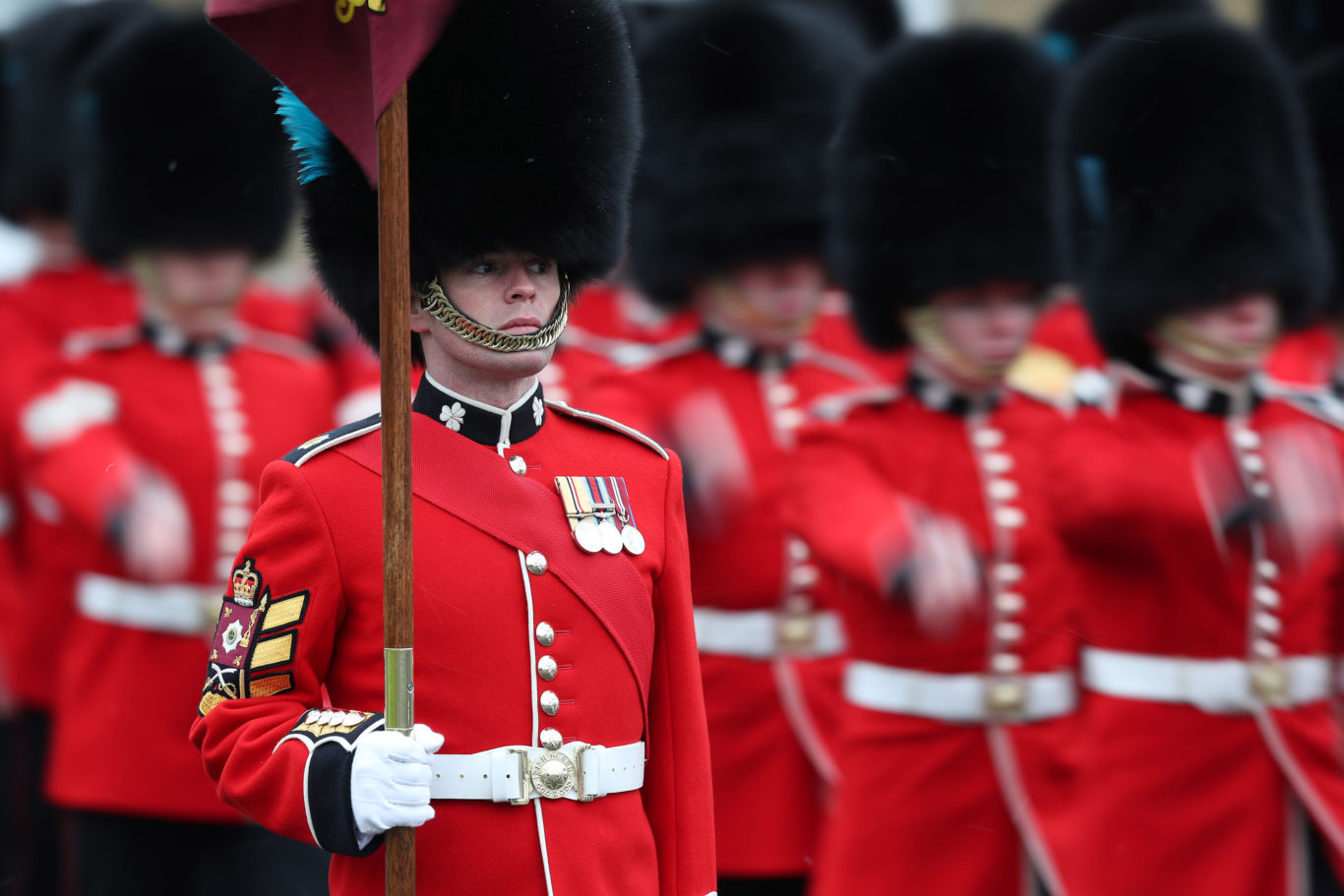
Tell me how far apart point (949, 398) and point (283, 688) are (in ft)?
7.74

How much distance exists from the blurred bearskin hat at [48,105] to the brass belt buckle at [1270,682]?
4067 mm

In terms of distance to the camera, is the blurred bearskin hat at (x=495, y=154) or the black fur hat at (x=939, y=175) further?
the black fur hat at (x=939, y=175)

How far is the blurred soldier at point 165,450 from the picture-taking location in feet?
16.8

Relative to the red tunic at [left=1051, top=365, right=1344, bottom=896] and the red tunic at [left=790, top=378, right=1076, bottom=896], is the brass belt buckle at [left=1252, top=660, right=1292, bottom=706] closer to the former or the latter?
the red tunic at [left=1051, top=365, right=1344, bottom=896]

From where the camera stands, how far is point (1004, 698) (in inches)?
181

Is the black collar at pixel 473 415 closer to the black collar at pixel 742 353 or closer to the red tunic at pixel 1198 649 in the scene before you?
the red tunic at pixel 1198 649

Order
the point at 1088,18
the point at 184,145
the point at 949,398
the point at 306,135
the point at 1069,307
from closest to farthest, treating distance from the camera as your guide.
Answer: the point at 306,135 → the point at 949,398 → the point at 184,145 → the point at 1069,307 → the point at 1088,18

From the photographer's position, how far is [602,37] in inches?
118

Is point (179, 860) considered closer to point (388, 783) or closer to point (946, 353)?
point (946, 353)

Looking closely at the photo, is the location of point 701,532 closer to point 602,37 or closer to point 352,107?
point 602,37

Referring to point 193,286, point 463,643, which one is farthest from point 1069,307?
point 463,643

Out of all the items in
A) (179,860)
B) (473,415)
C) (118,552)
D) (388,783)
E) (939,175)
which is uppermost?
(939,175)

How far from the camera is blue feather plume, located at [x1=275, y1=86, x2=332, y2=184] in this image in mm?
2862

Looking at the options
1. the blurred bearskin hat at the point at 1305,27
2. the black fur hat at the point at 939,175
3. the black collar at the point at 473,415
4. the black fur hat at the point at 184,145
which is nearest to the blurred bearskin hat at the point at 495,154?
the black collar at the point at 473,415
